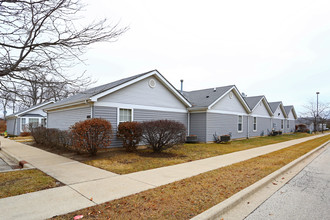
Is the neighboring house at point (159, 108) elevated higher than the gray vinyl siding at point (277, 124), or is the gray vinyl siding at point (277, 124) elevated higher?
the neighboring house at point (159, 108)

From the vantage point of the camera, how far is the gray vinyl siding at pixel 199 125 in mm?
15320

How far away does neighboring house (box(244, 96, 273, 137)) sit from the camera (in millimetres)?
21672

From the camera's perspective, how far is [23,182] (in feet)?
16.8

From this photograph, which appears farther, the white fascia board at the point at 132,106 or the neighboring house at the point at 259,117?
the neighboring house at the point at 259,117

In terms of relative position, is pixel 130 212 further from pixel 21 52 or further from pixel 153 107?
pixel 153 107

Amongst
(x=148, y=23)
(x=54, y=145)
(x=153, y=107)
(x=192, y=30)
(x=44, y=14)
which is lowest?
(x=54, y=145)

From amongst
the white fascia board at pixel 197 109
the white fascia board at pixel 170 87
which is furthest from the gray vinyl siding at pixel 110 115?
the white fascia board at pixel 197 109

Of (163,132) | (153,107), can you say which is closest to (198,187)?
(163,132)

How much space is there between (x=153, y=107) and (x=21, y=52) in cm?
862

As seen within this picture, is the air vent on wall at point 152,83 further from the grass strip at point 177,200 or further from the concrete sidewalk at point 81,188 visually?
the grass strip at point 177,200

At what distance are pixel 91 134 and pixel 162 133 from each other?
3.17 m

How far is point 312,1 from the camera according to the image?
8.80m

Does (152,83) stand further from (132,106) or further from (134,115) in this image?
(134,115)

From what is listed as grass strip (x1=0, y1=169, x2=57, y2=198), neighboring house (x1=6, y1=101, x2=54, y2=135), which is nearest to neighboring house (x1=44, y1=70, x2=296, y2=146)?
grass strip (x1=0, y1=169, x2=57, y2=198)
